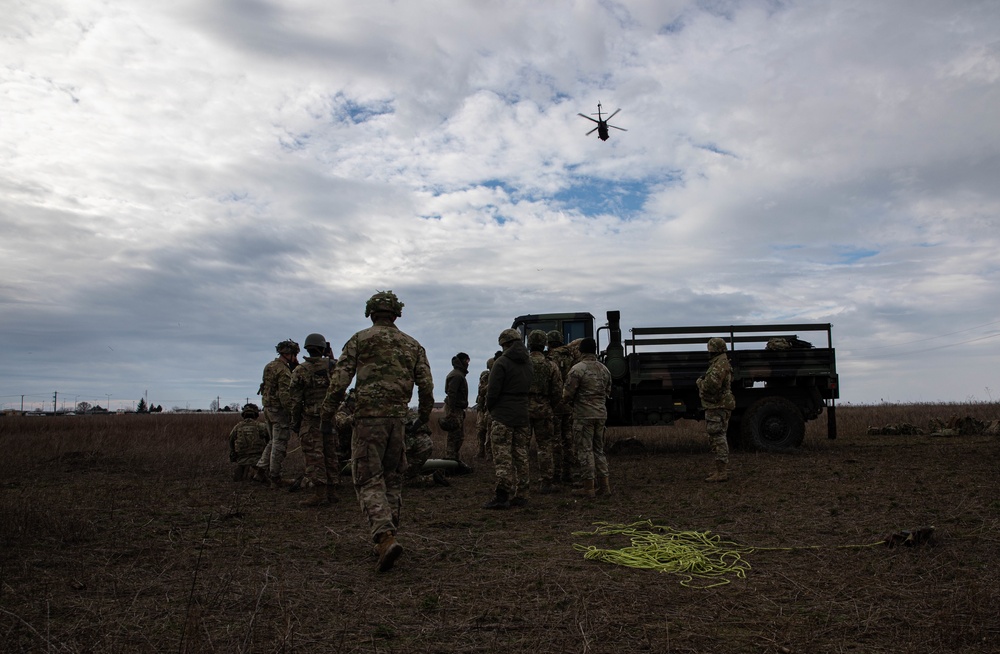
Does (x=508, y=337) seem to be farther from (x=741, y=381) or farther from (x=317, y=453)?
(x=741, y=381)

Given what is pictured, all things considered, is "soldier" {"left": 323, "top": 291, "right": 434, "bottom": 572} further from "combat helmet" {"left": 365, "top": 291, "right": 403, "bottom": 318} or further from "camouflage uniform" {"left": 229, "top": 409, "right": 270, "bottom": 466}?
"camouflage uniform" {"left": 229, "top": 409, "right": 270, "bottom": 466}

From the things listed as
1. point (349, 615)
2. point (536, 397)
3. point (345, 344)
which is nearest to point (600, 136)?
point (536, 397)

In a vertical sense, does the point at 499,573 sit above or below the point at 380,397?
below

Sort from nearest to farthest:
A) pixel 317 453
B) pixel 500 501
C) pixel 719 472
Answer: pixel 500 501 < pixel 317 453 < pixel 719 472

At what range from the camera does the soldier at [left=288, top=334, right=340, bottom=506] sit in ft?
24.3

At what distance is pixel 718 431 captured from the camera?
851cm

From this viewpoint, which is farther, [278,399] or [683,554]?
[278,399]

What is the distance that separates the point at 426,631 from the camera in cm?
324

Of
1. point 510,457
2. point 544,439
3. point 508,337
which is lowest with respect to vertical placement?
point 510,457

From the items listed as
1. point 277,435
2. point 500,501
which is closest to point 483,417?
point 277,435

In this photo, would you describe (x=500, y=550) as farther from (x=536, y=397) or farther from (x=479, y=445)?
(x=479, y=445)

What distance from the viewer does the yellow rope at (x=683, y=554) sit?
435 centimetres

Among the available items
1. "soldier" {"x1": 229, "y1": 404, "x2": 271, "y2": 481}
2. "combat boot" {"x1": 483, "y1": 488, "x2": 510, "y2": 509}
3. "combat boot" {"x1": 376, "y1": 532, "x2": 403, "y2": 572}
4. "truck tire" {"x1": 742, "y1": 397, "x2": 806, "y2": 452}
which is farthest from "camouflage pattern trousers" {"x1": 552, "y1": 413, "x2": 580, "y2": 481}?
"combat boot" {"x1": 376, "y1": 532, "x2": 403, "y2": 572}

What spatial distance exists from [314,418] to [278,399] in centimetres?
105
